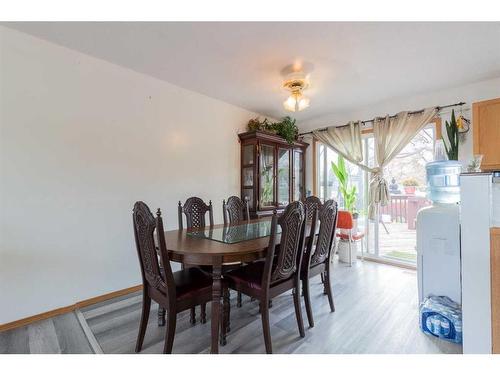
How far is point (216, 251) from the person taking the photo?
4.89 feet

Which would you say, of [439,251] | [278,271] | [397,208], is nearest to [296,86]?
[278,271]

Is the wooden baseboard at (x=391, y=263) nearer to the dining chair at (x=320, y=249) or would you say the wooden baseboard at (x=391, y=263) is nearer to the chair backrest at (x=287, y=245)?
the dining chair at (x=320, y=249)

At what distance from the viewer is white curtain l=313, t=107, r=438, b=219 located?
10.5ft

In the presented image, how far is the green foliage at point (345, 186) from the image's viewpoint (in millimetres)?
3771

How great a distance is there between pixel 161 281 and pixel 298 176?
3.26 metres

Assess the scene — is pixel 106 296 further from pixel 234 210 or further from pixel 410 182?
pixel 410 182

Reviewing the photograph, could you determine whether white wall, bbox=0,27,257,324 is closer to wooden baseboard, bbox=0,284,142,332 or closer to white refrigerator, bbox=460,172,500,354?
wooden baseboard, bbox=0,284,142,332

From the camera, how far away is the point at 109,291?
241 centimetres

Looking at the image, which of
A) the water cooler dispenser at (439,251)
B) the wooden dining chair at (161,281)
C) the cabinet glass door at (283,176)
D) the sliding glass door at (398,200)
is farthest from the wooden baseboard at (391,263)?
the wooden dining chair at (161,281)

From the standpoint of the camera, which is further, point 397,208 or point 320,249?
point 397,208

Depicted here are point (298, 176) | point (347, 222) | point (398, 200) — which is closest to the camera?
point (347, 222)

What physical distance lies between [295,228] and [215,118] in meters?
2.33

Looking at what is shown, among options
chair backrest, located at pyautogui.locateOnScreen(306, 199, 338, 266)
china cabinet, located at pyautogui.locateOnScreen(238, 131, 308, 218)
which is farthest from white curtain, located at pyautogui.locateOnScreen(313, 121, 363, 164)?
chair backrest, located at pyautogui.locateOnScreen(306, 199, 338, 266)

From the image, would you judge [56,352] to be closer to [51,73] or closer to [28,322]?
[28,322]
